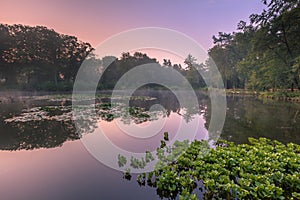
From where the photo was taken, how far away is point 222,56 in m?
47.9

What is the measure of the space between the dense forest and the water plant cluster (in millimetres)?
19911

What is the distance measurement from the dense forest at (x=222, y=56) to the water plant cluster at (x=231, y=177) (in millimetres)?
19911

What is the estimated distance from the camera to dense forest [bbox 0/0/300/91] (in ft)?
72.4

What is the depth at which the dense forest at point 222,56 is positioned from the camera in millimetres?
22062

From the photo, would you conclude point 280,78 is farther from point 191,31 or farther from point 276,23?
point 191,31

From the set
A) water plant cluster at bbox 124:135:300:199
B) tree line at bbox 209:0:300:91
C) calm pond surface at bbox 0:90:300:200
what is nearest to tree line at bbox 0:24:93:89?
calm pond surface at bbox 0:90:300:200

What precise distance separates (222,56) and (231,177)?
50.0 m

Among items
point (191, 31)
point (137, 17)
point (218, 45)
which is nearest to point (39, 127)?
point (137, 17)

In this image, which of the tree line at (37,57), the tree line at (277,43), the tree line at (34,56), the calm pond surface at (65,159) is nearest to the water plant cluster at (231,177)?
the calm pond surface at (65,159)

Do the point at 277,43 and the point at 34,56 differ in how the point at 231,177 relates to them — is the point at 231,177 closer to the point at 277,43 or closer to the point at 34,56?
the point at 277,43

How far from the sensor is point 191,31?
1655 centimetres

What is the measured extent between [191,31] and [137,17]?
545 centimetres

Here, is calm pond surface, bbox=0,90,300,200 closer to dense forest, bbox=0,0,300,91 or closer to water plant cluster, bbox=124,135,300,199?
water plant cluster, bbox=124,135,300,199

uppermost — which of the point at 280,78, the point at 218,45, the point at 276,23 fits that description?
the point at 218,45
